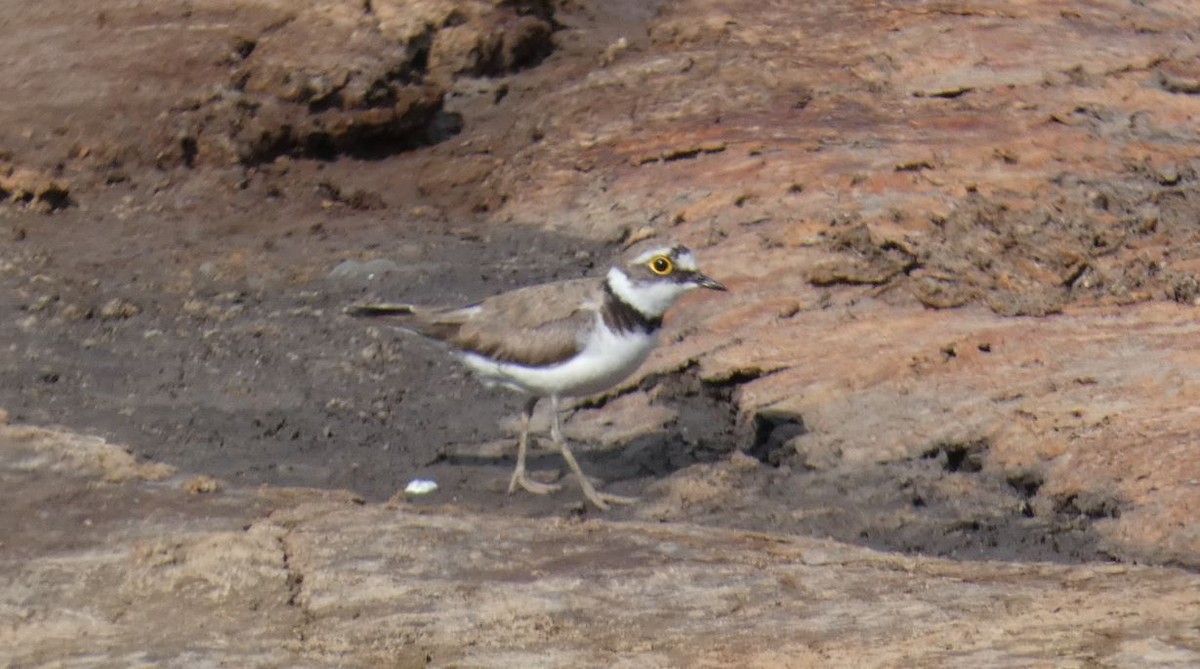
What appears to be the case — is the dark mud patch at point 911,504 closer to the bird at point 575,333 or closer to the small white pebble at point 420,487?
the bird at point 575,333

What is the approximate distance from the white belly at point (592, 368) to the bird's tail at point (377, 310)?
808 millimetres

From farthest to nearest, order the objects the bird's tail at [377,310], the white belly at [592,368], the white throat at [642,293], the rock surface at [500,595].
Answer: the bird's tail at [377,310] < the white throat at [642,293] < the white belly at [592,368] < the rock surface at [500,595]

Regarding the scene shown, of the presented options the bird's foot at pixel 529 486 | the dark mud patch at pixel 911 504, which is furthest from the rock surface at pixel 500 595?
the bird's foot at pixel 529 486

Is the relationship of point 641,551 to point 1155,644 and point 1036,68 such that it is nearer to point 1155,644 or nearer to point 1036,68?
point 1155,644

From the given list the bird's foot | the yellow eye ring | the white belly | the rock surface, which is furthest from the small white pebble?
the yellow eye ring

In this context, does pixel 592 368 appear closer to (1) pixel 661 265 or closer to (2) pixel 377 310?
(1) pixel 661 265

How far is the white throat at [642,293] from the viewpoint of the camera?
8.12 m

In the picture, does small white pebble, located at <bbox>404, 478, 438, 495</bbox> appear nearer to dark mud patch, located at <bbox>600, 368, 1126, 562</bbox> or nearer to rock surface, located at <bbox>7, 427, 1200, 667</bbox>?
rock surface, located at <bbox>7, 427, 1200, 667</bbox>

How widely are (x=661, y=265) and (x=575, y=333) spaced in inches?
21.6

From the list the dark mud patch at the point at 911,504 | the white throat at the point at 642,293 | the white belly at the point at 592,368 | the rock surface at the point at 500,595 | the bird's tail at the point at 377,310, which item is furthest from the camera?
the bird's tail at the point at 377,310

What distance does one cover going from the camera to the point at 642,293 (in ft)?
26.8

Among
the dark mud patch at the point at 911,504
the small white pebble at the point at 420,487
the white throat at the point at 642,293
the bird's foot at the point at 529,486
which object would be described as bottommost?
the bird's foot at the point at 529,486

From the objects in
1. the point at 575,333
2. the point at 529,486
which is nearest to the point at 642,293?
the point at 575,333

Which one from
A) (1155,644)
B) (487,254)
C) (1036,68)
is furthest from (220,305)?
(1155,644)
